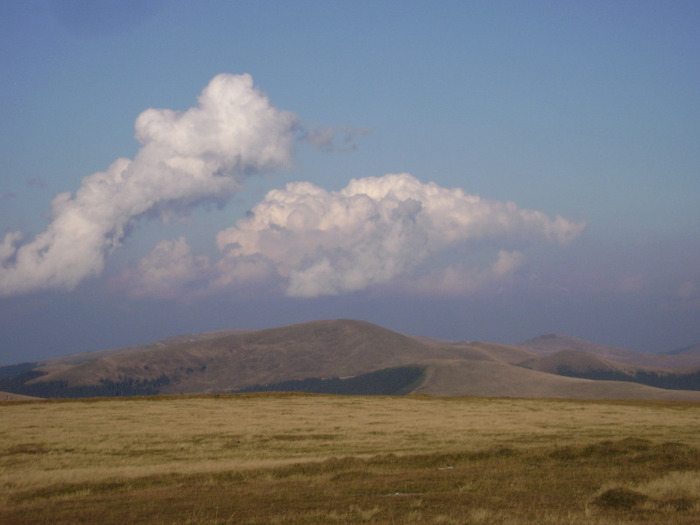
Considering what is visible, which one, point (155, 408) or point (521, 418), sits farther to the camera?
point (155, 408)

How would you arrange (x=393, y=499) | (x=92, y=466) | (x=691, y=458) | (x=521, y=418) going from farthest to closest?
1. (x=521, y=418)
2. (x=92, y=466)
3. (x=691, y=458)
4. (x=393, y=499)

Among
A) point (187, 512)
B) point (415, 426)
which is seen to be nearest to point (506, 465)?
point (187, 512)

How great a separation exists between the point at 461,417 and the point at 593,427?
12238 mm

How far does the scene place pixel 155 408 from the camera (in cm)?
6669

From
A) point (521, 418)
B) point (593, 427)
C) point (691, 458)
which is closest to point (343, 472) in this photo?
point (691, 458)

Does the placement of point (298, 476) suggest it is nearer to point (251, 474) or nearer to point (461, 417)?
point (251, 474)

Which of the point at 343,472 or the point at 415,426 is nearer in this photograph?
the point at 343,472

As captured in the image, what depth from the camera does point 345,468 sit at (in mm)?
28656

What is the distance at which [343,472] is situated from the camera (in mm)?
27172

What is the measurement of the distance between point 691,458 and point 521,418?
103 ft

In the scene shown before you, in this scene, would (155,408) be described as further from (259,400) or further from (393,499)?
(393,499)

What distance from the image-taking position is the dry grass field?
19.1 m

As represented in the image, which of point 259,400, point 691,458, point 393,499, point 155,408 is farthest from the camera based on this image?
point 259,400

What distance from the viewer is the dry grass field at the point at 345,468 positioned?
19062 millimetres
